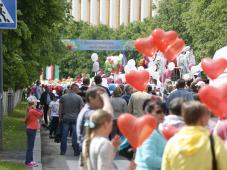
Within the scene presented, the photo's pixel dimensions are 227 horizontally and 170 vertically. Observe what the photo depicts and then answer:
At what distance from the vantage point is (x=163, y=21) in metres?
70.6

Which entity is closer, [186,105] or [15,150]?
[186,105]

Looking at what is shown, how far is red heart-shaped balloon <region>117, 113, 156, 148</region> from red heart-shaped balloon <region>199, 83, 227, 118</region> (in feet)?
1.86

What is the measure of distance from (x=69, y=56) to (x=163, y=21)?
29.5 m

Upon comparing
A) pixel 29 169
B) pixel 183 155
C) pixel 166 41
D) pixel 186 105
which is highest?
pixel 166 41

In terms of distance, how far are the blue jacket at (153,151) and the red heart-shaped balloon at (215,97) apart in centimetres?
59

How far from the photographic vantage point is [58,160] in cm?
1823

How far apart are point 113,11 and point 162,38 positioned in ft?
337

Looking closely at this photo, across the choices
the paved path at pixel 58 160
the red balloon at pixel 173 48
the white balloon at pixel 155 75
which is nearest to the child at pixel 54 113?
the paved path at pixel 58 160

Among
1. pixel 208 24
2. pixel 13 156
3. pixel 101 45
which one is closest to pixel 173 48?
pixel 13 156

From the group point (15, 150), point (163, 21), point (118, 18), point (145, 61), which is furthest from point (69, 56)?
point (15, 150)

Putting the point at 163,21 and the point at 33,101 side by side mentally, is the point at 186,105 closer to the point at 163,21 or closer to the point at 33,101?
the point at 33,101

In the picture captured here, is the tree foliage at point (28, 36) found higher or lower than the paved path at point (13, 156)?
higher

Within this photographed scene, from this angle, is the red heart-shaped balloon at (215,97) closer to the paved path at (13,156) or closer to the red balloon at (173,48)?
the red balloon at (173,48)

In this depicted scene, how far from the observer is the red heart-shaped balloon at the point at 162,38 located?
11695 millimetres
